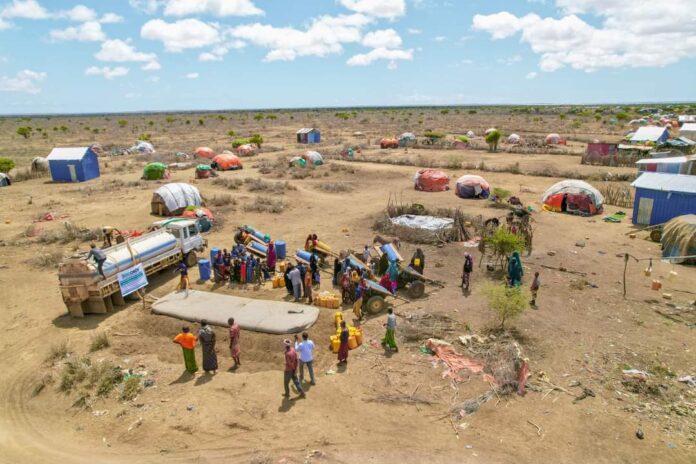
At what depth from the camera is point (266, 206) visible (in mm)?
26750

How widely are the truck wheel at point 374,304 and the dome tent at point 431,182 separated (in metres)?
19.2

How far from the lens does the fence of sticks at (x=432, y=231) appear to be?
2052 cm

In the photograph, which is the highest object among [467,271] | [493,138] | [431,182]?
[493,138]

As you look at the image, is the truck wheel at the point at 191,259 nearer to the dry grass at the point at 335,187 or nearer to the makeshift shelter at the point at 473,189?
the dry grass at the point at 335,187

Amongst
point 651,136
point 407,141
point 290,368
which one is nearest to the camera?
point 290,368

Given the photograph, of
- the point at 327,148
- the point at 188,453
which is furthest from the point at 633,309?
the point at 327,148

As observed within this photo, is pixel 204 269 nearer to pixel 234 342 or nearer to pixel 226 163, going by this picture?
pixel 234 342

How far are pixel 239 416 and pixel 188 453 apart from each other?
4.08 feet

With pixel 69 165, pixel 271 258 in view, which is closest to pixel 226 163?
pixel 69 165

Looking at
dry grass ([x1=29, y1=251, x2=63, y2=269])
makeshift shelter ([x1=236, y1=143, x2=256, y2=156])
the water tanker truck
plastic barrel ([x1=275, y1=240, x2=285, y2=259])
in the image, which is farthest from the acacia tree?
dry grass ([x1=29, y1=251, x2=63, y2=269])

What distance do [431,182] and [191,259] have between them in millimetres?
18974

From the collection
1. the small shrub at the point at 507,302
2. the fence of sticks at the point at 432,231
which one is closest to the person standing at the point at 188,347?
the small shrub at the point at 507,302

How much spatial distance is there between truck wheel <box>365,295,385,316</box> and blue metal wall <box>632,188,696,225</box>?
16.9 metres

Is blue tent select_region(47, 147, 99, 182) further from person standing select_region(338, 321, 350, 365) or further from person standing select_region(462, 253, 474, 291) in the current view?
person standing select_region(338, 321, 350, 365)
